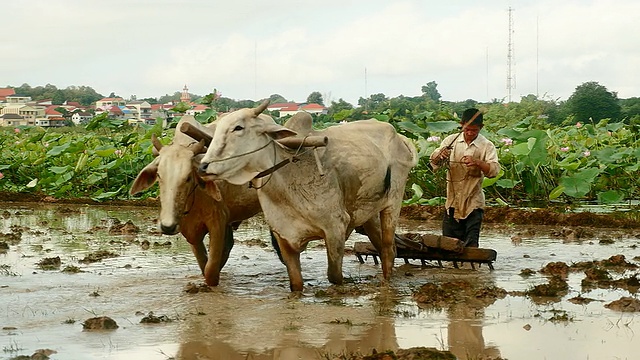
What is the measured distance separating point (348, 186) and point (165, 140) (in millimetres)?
9021

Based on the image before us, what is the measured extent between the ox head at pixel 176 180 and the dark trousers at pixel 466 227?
2705mm

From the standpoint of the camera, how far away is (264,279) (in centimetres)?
862

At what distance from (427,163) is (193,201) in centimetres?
742

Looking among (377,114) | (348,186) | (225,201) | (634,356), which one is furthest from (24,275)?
(377,114)

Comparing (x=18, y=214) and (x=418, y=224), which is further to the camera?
(x=18, y=214)

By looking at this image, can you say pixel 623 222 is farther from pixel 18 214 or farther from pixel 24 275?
pixel 18 214

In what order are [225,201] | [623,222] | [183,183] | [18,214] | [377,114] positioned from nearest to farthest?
[183,183] → [225,201] → [623,222] → [18,214] → [377,114]

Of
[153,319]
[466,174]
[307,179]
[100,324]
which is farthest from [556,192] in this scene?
[100,324]

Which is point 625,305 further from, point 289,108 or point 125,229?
point 289,108

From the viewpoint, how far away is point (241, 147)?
7.11 m

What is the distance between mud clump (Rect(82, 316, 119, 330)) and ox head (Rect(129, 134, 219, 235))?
1067 millimetres

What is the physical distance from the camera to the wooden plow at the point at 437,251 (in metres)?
8.52

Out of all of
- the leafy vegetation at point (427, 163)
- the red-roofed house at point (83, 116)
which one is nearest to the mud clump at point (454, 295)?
the leafy vegetation at point (427, 163)

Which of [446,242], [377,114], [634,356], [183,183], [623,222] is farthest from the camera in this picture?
[377,114]
